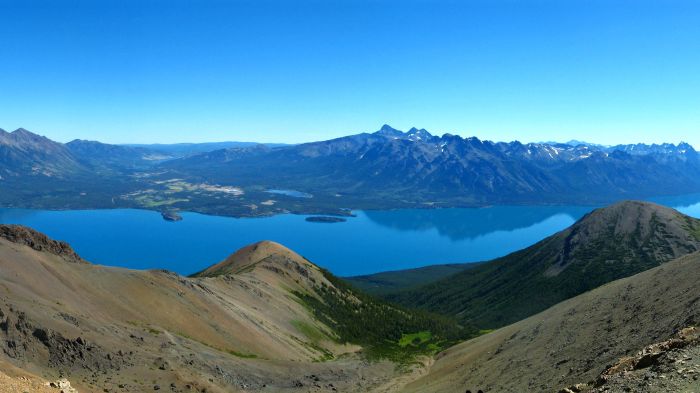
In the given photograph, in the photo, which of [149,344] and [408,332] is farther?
[408,332]

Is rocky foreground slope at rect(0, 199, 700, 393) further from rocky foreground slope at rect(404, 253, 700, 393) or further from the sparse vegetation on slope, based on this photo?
the sparse vegetation on slope

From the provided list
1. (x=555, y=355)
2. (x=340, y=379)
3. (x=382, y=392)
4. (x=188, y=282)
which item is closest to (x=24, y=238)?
(x=188, y=282)

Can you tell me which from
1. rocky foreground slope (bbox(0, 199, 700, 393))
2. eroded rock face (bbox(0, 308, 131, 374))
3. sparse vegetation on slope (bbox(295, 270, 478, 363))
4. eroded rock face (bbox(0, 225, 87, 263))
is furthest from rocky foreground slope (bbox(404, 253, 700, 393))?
eroded rock face (bbox(0, 225, 87, 263))

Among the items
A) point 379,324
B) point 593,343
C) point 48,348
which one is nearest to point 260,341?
point 48,348

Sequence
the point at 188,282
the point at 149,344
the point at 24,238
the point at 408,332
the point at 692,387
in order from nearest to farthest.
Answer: the point at 692,387
the point at 149,344
the point at 24,238
the point at 188,282
the point at 408,332

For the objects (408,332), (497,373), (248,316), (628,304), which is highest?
(628,304)

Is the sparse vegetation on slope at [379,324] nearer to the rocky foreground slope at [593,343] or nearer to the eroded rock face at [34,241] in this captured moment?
the rocky foreground slope at [593,343]

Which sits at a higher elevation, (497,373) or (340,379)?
(497,373)

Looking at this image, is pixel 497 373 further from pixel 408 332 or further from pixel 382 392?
pixel 408 332
